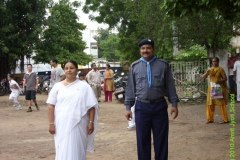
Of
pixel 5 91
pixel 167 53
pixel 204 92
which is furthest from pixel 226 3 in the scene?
pixel 5 91

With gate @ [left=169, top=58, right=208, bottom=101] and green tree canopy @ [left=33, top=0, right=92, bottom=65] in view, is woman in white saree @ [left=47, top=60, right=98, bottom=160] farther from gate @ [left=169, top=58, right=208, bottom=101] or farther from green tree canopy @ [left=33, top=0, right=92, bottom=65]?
green tree canopy @ [left=33, top=0, right=92, bottom=65]

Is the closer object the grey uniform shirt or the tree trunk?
the grey uniform shirt

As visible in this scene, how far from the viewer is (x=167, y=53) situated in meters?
26.0

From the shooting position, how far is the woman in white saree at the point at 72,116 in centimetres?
482

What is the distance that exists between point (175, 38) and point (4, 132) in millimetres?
8609

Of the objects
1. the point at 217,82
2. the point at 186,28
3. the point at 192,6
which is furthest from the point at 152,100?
the point at 186,28

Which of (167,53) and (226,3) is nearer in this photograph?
(226,3)

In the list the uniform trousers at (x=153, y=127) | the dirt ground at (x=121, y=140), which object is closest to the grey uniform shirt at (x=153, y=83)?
the uniform trousers at (x=153, y=127)

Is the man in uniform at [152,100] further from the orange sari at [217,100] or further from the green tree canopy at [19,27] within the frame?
the green tree canopy at [19,27]

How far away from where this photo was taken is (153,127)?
5090 mm

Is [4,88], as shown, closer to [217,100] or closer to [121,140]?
[217,100]

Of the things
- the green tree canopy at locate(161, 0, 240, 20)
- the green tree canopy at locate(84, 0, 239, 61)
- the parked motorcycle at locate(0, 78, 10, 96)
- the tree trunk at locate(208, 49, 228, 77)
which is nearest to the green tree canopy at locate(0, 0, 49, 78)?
the parked motorcycle at locate(0, 78, 10, 96)

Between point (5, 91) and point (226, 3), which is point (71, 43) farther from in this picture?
point (226, 3)

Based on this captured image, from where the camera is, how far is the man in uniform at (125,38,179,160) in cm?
503
